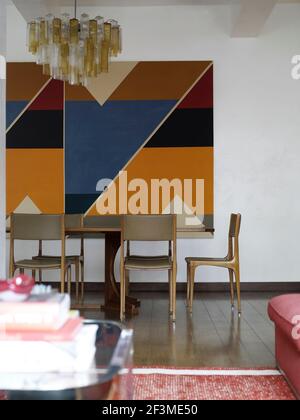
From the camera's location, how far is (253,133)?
6105 mm

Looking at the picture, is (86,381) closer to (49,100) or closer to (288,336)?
(288,336)

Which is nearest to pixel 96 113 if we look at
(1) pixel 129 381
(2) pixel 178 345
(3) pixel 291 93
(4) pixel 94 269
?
(4) pixel 94 269

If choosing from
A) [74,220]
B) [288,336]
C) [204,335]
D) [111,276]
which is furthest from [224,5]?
[288,336]

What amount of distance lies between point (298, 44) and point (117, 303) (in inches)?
148

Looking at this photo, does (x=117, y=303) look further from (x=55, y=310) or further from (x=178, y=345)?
(x=55, y=310)

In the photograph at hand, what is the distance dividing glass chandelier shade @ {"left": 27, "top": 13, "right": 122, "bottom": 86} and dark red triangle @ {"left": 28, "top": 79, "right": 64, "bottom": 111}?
159 cm

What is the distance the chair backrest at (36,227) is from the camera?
4.48 meters

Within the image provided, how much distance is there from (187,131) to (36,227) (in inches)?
95.4

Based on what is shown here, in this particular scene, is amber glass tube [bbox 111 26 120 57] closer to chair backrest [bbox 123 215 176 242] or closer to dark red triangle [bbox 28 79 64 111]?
chair backrest [bbox 123 215 176 242]

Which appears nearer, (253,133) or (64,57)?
(64,57)

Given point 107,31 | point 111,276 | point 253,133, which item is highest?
point 107,31

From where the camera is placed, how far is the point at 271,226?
607 centimetres

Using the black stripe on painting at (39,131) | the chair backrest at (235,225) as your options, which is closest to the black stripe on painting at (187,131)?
the black stripe on painting at (39,131)

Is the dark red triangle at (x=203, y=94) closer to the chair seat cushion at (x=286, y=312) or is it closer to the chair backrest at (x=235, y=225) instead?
the chair backrest at (x=235, y=225)
